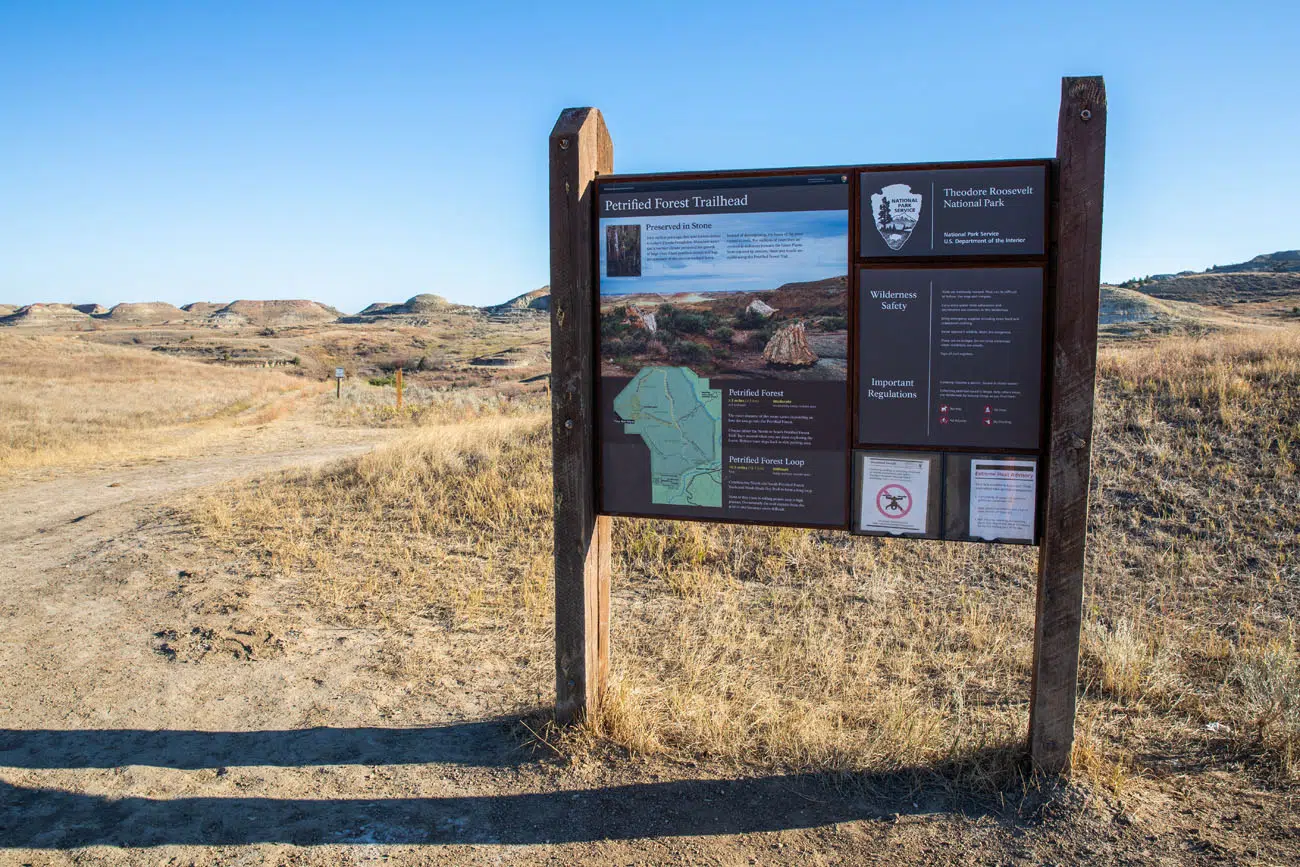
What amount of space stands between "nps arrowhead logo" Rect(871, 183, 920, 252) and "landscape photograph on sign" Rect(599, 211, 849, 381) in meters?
0.15

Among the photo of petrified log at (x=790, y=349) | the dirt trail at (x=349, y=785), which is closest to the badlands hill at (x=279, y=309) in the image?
the dirt trail at (x=349, y=785)

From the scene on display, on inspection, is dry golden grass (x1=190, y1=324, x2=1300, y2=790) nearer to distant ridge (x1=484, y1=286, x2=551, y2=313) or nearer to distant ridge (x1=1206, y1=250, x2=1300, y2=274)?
distant ridge (x1=1206, y1=250, x2=1300, y2=274)

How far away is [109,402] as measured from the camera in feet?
75.6

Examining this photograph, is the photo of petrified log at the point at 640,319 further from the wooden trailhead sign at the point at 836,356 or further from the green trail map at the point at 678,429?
the green trail map at the point at 678,429

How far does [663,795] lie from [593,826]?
1.10 feet

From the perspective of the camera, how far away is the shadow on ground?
10.3 ft

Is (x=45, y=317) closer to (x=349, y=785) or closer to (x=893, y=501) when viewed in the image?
(x=349, y=785)

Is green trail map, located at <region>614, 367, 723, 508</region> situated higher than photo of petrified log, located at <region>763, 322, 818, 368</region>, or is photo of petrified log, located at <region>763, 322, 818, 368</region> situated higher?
photo of petrified log, located at <region>763, 322, 818, 368</region>

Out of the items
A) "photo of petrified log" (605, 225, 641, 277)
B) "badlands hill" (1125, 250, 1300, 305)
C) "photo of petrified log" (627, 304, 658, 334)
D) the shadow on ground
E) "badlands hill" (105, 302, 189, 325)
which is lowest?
the shadow on ground

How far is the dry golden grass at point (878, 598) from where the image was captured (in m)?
3.81

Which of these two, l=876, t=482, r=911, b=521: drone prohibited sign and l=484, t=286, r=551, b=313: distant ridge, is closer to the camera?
l=876, t=482, r=911, b=521: drone prohibited sign

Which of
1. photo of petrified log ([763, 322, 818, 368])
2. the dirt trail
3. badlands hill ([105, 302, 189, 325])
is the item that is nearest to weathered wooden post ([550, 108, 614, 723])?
the dirt trail

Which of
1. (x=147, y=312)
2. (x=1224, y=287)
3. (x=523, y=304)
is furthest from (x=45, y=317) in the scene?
(x=1224, y=287)

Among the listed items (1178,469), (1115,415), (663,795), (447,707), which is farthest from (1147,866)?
(1115,415)
